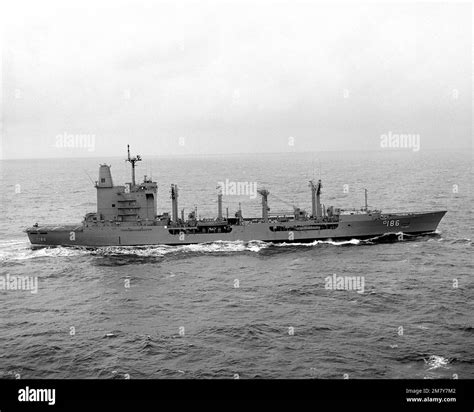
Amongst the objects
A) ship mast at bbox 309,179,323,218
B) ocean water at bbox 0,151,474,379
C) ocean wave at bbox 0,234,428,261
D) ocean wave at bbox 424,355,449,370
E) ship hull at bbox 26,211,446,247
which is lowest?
ocean wave at bbox 424,355,449,370

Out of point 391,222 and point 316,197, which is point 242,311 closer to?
point 316,197

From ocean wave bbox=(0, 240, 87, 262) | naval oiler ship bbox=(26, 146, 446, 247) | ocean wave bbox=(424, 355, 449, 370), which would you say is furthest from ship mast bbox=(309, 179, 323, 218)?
ocean wave bbox=(424, 355, 449, 370)

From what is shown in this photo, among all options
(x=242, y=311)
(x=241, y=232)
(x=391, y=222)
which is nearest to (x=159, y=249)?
(x=241, y=232)

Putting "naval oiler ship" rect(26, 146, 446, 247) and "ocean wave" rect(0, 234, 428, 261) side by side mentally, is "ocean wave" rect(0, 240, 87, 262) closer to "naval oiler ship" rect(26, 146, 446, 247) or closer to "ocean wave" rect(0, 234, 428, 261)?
"ocean wave" rect(0, 234, 428, 261)

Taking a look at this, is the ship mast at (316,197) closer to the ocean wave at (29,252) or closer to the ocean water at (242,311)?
the ocean water at (242,311)

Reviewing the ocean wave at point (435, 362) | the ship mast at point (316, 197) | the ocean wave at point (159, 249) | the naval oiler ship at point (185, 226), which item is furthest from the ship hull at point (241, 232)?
the ocean wave at point (435, 362)

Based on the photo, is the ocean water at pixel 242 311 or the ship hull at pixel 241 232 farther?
the ship hull at pixel 241 232
